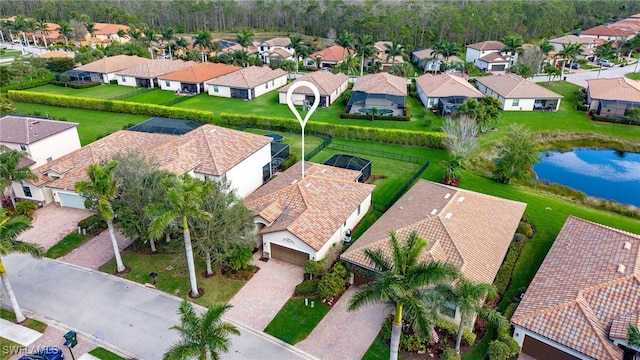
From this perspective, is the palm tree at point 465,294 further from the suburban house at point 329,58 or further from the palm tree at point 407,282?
the suburban house at point 329,58

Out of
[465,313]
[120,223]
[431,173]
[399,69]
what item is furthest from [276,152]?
[399,69]

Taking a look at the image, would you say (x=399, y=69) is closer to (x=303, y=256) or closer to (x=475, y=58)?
(x=475, y=58)

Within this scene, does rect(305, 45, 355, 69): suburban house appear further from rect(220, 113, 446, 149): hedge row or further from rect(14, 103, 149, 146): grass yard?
rect(14, 103, 149, 146): grass yard

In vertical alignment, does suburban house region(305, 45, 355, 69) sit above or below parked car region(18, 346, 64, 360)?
above

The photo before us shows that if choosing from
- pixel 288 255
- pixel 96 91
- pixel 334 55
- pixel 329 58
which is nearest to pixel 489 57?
pixel 334 55

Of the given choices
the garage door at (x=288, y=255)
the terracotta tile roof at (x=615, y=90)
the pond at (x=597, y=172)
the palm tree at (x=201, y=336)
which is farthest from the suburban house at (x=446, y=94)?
the palm tree at (x=201, y=336)

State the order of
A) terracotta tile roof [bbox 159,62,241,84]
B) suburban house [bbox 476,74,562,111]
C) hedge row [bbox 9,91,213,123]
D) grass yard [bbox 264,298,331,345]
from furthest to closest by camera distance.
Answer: terracotta tile roof [bbox 159,62,241,84] < suburban house [bbox 476,74,562,111] < hedge row [bbox 9,91,213,123] < grass yard [bbox 264,298,331,345]

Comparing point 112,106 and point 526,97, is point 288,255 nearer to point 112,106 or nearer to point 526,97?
point 112,106

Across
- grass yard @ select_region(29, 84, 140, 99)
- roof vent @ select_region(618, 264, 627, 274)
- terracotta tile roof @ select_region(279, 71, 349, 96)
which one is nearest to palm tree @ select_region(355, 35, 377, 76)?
terracotta tile roof @ select_region(279, 71, 349, 96)
